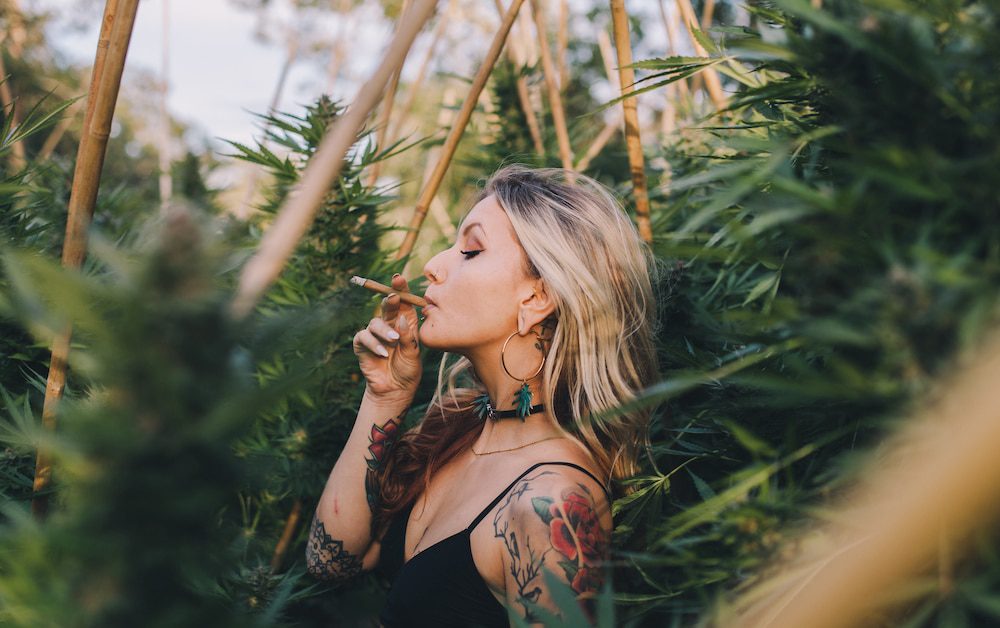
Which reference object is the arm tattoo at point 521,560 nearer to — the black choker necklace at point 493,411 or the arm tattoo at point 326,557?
the black choker necklace at point 493,411

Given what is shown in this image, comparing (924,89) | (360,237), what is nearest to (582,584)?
(924,89)

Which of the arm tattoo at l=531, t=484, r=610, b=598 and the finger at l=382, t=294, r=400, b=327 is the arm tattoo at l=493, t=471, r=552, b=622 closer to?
the arm tattoo at l=531, t=484, r=610, b=598

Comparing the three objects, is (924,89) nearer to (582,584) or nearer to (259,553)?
(582,584)

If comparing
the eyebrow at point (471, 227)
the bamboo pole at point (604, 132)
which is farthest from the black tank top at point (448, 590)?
the bamboo pole at point (604, 132)

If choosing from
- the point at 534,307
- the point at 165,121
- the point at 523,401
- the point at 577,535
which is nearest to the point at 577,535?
the point at 577,535

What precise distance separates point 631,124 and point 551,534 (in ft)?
2.40

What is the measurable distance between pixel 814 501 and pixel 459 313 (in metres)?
0.69

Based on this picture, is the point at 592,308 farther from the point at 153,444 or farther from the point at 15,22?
the point at 15,22

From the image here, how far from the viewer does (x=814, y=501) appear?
688mm

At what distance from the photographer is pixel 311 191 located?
545 millimetres

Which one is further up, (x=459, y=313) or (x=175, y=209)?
(x=175, y=209)

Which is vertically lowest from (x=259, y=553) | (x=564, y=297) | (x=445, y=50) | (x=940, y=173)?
(x=259, y=553)

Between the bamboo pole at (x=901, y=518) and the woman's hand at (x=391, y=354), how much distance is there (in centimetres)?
85

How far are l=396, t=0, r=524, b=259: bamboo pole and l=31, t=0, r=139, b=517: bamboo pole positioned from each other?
23.3 inches
